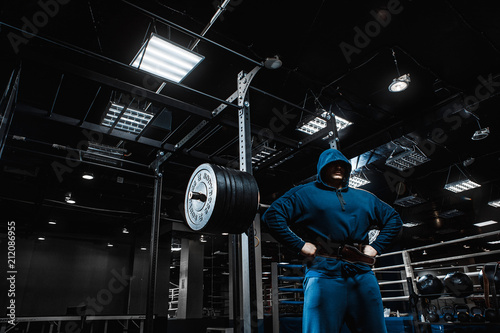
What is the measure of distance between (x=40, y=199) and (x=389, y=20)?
7.31 metres

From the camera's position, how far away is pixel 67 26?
11.0ft

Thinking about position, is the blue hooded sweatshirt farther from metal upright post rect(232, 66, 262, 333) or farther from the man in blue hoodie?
Answer: metal upright post rect(232, 66, 262, 333)

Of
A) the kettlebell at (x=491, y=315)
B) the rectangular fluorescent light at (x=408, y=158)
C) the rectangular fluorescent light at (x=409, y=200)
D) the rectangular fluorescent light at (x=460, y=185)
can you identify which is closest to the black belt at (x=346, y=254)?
the kettlebell at (x=491, y=315)

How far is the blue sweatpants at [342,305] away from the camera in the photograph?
1.41 m

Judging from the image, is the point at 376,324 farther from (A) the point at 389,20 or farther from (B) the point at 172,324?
(B) the point at 172,324

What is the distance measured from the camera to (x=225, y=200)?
2.09 meters

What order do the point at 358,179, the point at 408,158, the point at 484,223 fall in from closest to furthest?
the point at 408,158, the point at 358,179, the point at 484,223

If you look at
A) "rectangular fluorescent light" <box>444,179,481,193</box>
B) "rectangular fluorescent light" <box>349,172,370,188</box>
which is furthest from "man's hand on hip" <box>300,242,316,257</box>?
"rectangular fluorescent light" <box>444,179,481,193</box>

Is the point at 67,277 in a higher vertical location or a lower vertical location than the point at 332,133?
lower

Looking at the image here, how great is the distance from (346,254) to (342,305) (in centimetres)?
23

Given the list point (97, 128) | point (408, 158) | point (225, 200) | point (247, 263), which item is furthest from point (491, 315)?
point (97, 128)

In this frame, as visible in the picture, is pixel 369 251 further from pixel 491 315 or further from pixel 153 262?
pixel 153 262

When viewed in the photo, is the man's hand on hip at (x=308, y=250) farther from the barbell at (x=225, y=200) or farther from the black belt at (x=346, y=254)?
the barbell at (x=225, y=200)

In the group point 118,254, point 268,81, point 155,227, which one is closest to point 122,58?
point 268,81
